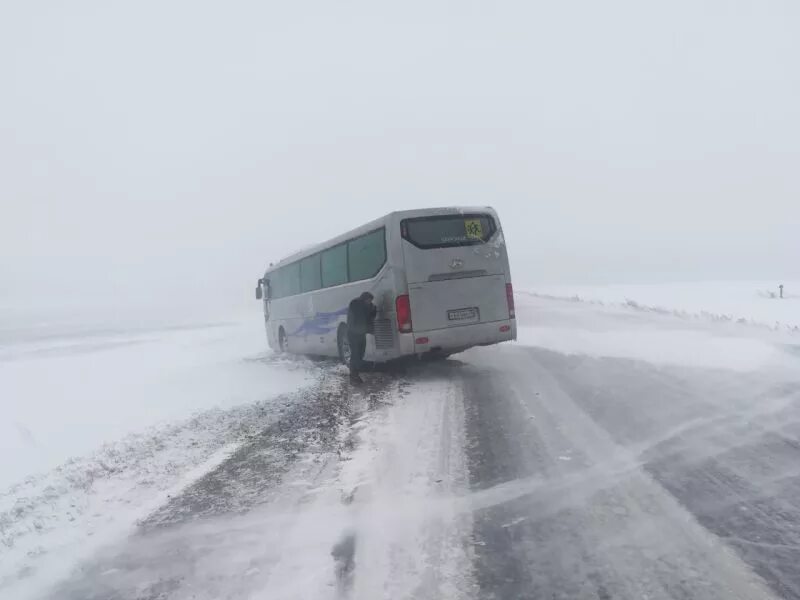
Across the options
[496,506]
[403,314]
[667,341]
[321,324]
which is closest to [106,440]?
[403,314]

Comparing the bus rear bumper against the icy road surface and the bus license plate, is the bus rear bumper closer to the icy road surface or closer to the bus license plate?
the bus license plate

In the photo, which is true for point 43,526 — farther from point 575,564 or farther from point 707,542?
point 707,542

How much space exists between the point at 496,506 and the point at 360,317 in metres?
6.62

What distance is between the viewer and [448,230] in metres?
10.8

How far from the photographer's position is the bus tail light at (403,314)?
1017 cm

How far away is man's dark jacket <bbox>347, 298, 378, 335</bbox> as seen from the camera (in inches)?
415

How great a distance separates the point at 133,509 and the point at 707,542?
4.17m

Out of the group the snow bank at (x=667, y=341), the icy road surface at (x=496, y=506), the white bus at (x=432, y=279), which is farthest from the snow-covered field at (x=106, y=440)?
the snow bank at (x=667, y=341)

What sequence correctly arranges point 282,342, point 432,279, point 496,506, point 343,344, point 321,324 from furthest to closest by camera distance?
point 282,342 → point 321,324 → point 343,344 → point 432,279 → point 496,506

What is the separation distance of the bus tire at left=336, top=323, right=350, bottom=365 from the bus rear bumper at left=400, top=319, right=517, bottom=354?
246 cm

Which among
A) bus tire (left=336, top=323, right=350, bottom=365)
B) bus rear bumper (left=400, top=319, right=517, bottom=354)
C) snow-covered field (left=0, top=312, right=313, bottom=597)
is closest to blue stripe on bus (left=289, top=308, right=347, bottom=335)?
bus tire (left=336, top=323, right=350, bottom=365)

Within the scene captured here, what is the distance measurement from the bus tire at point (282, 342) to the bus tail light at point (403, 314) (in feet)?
26.8

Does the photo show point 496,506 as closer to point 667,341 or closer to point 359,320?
point 359,320

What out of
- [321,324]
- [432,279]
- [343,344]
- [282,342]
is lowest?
[282,342]
